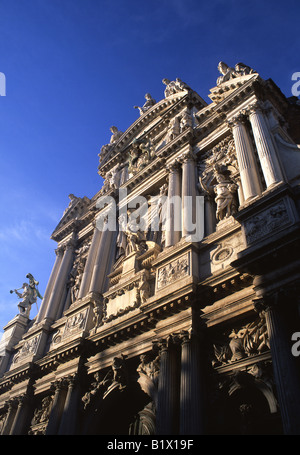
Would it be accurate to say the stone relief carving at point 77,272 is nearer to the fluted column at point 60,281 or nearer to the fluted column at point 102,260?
the fluted column at point 60,281

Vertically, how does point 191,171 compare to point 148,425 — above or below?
above

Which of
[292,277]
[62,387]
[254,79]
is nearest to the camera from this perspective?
[292,277]

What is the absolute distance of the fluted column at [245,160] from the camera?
10.3m

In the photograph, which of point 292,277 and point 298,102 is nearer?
point 292,277

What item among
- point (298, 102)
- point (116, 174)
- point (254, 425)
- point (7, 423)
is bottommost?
point (254, 425)

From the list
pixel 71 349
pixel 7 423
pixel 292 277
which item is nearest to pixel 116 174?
pixel 71 349

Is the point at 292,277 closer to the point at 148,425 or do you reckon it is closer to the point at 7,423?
the point at 148,425

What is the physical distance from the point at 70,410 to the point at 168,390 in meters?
4.19

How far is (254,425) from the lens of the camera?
759cm

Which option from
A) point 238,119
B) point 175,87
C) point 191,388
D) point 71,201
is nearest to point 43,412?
point 191,388

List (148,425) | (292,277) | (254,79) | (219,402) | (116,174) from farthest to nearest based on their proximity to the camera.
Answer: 1. (116,174)
2. (254,79)
3. (148,425)
4. (219,402)
5. (292,277)

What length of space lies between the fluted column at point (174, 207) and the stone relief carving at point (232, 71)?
382 cm

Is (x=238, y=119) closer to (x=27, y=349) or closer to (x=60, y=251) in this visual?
(x=60, y=251)

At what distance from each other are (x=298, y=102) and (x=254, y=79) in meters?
2.87
